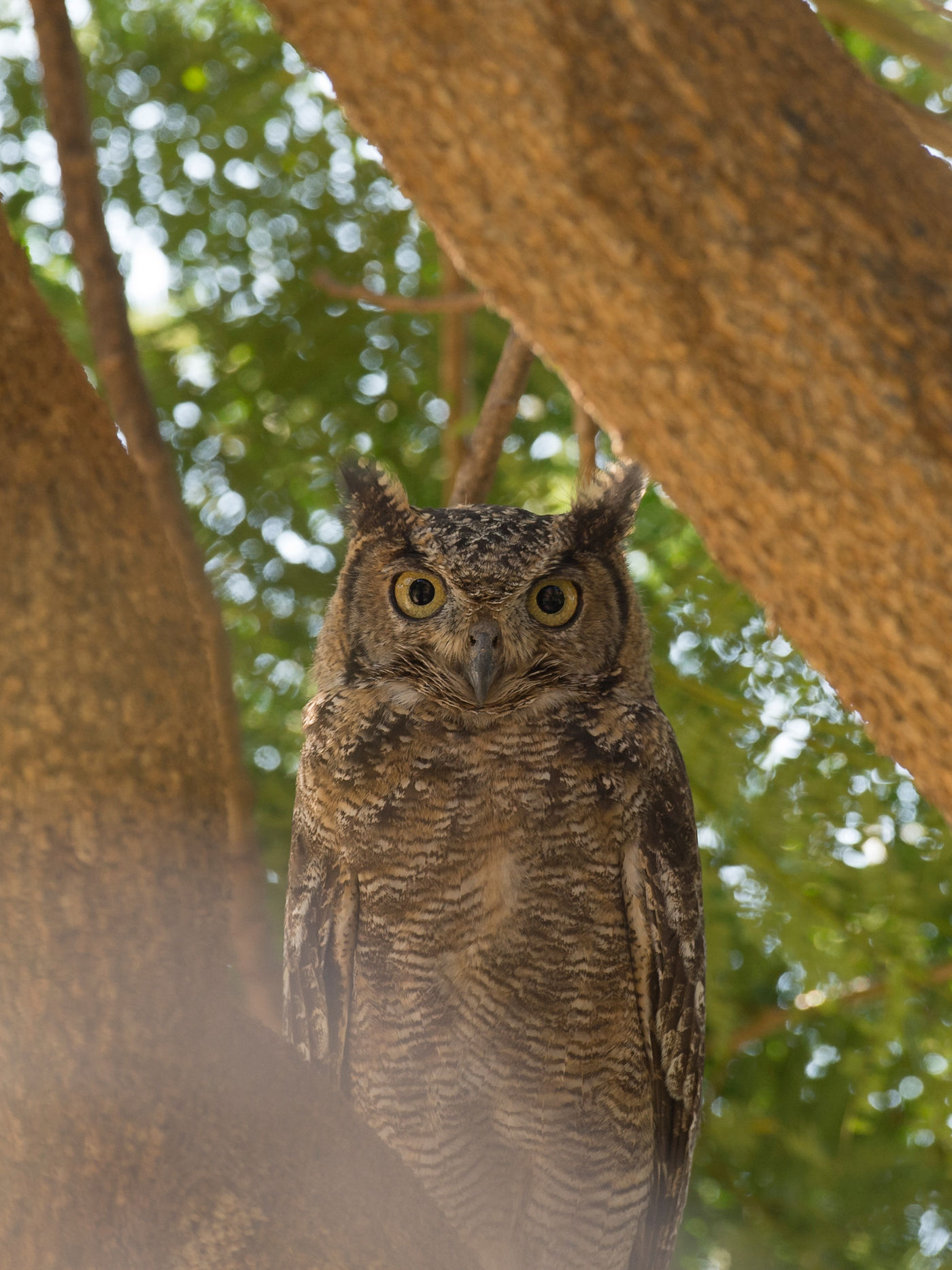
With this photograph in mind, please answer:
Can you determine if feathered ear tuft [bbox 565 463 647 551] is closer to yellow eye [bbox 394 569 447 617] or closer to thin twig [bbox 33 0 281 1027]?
yellow eye [bbox 394 569 447 617]

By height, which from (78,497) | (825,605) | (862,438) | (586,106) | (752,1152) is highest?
(586,106)

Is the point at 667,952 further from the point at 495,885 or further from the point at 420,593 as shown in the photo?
the point at 420,593

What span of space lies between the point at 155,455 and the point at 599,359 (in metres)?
1.94

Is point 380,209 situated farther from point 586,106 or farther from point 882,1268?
point 882,1268

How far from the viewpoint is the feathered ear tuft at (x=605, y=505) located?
2.29m

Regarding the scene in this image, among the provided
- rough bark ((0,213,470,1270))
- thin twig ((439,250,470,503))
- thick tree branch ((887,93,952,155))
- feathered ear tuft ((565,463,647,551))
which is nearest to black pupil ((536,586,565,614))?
feathered ear tuft ((565,463,647,551))

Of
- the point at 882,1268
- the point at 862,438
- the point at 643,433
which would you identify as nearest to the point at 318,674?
the point at 643,433

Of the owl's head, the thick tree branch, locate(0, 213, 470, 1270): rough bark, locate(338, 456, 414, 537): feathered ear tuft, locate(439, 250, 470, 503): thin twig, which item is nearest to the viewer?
locate(0, 213, 470, 1270): rough bark

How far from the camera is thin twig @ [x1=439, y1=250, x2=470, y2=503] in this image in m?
2.94

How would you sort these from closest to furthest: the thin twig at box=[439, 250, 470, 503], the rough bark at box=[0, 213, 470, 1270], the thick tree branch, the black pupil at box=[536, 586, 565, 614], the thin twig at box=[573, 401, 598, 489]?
the rough bark at box=[0, 213, 470, 1270] < the thick tree branch < the black pupil at box=[536, 586, 565, 614] < the thin twig at box=[573, 401, 598, 489] < the thin twig at box=[439, 250, 470, 503]

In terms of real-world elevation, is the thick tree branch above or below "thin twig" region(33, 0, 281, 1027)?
above

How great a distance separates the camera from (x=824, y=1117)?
9.68 feet

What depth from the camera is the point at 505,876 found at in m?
2.12

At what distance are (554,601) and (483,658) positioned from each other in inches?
9.4
